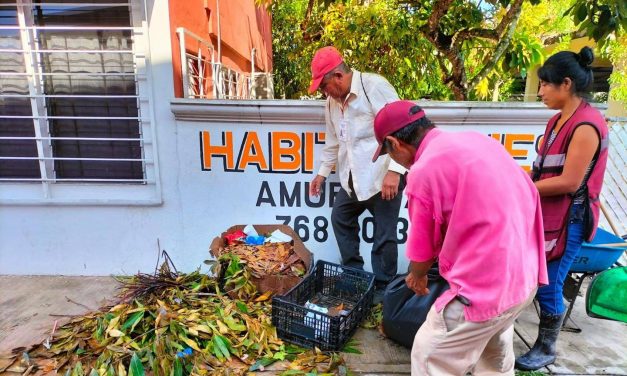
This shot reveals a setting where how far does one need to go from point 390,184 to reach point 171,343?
5.53 feet

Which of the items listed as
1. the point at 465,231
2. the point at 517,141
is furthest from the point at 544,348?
the point at 517,141

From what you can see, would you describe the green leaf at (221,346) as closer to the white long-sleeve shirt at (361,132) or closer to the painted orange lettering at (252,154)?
the white long-sleeve shirt at (361,132)

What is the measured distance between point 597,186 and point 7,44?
458cm

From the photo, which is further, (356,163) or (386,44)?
(386,44)

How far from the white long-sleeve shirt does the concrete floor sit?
1074 mm

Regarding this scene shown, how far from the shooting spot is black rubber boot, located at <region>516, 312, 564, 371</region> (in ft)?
7.70

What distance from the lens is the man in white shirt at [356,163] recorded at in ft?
8.92

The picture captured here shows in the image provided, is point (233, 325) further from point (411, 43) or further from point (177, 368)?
point (411, 43)

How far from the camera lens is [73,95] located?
11.5ft

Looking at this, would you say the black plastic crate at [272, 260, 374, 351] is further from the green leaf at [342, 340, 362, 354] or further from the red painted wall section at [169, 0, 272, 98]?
the red painted wall section at [169, 0, 272, 98]

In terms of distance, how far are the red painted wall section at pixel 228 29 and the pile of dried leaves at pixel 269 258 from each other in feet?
4.74

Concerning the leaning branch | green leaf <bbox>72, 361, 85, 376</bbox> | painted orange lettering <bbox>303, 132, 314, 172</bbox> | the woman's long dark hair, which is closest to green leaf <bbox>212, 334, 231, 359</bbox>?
green leaf <bbox>72, 361, 85, 376</bbox>

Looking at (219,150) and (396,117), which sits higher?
(396,117)

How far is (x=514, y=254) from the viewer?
4.91ft
